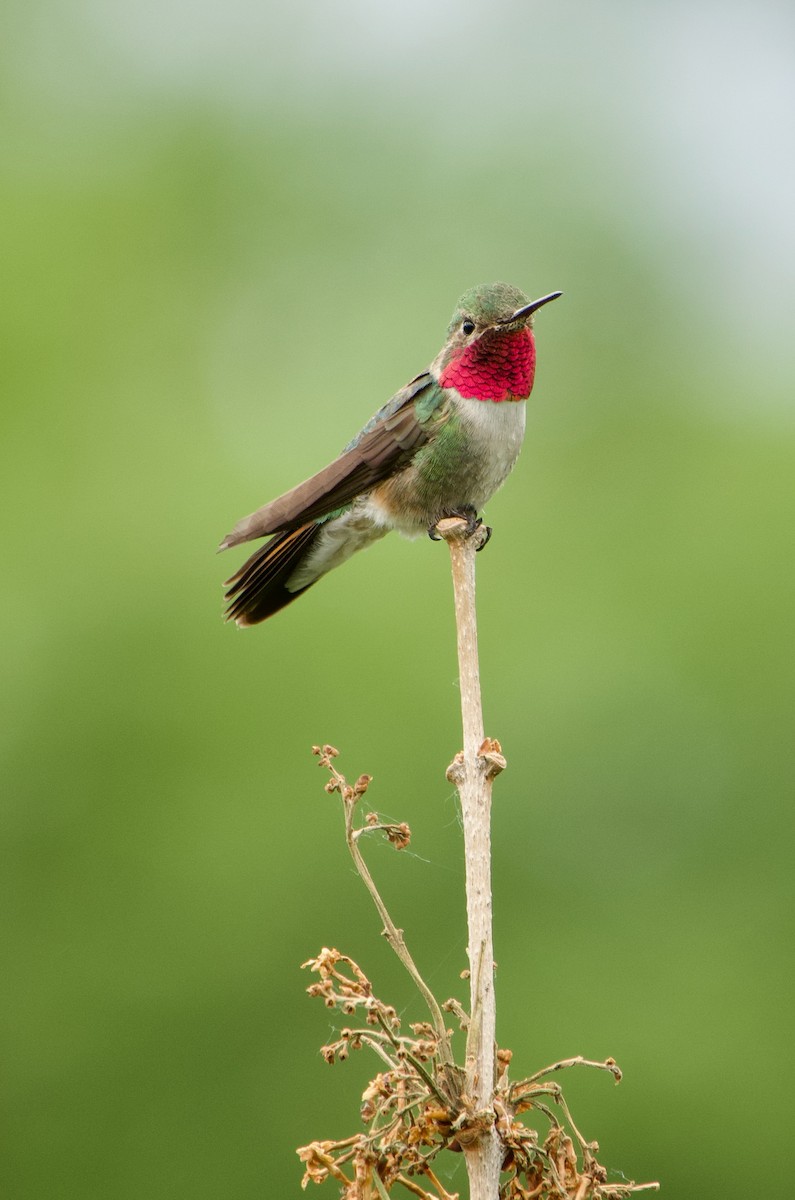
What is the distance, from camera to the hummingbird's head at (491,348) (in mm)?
4367

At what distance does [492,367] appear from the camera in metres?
4.38

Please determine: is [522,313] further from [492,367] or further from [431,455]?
[431,455]

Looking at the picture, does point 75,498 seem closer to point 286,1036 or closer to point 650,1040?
point 286,1036

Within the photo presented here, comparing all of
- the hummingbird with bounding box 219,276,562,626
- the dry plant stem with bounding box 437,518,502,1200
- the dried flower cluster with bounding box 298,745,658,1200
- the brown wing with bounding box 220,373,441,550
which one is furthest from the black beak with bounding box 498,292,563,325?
the dried flower cluster with bounding box 298,745,658,1200

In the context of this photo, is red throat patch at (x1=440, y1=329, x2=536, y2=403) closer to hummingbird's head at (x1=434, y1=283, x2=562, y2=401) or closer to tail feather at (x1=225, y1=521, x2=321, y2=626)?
hummingbird's head at (x1=434, y1=283, x2=562, y2=401)

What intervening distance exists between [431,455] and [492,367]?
1.17ft

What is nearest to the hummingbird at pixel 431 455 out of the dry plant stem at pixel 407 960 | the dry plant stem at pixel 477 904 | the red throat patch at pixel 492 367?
the red throat patch at pixel 492 367

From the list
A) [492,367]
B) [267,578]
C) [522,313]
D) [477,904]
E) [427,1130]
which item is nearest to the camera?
[427,1130]

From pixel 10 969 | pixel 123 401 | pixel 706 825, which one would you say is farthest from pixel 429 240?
pixel 10 969

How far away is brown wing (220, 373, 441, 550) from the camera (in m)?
4.08

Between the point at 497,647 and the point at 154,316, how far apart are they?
21.5 feet

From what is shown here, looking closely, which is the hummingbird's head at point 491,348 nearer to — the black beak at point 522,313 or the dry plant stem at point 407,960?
the black beak at point 522,313

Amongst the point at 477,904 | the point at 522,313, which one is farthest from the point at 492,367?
the point at 477,904

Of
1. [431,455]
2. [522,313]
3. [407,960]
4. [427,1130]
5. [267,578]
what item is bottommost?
[427,1130]
